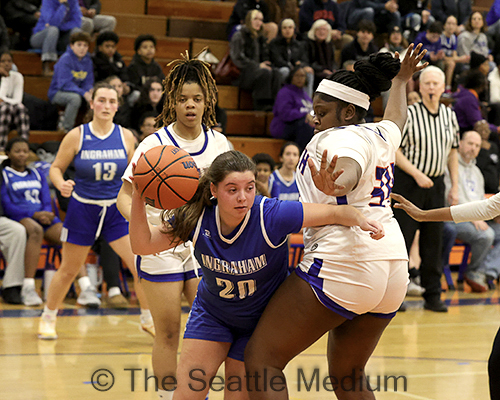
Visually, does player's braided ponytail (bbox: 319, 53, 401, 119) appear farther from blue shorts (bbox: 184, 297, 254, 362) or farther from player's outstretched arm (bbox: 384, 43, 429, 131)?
blue shorts (bbox: 184, 297, 254, 362)

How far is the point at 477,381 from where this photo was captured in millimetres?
4961

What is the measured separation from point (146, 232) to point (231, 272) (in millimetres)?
410

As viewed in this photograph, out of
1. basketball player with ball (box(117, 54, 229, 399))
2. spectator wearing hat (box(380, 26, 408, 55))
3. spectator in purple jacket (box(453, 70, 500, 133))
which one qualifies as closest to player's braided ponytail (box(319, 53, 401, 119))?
basketball player with ball (box(117, 54, 229, 399))

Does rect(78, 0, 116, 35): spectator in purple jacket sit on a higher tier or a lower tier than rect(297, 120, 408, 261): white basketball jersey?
higher

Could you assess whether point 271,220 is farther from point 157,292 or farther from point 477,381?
point 477,381

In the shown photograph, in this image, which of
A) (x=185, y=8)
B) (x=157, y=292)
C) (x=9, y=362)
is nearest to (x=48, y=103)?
(x=185, y=8)

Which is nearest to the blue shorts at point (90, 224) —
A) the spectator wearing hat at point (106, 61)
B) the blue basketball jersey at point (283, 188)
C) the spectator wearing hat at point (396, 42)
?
the blue basketball jersey at point (283, 188)

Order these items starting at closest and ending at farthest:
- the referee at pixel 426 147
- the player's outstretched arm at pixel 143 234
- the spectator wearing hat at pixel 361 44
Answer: the player's outstretched arm at pixel 143 234 → the referee at pixel 426 147 → the spectator wearing hat at pixel 361 44

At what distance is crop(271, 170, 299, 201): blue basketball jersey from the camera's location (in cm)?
836

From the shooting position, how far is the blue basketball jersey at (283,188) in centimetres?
836

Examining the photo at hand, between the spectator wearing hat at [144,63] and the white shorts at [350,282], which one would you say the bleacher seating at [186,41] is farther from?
the white shorts at [350,282]

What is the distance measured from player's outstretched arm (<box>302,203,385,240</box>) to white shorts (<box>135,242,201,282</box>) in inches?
46.5

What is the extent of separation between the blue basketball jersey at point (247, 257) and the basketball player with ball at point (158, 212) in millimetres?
748

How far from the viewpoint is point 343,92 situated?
9.80 feet
